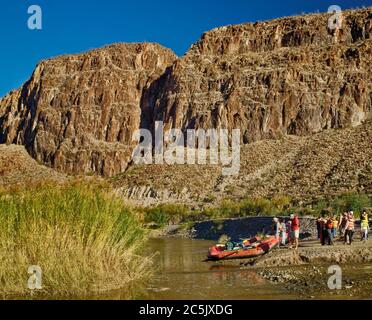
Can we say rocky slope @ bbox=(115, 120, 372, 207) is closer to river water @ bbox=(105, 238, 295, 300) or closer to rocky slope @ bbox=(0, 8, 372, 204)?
rocky slope @ bbox=(0, 8, 372, 204)

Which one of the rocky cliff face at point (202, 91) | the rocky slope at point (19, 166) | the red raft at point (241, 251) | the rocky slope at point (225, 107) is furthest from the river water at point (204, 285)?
the rocky slope at point (19, 166)

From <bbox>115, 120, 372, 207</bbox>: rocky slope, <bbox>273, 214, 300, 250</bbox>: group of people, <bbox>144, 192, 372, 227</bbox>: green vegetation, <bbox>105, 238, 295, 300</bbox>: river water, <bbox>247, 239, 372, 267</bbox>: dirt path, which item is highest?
<bbox>115, 120, 372, 207</bbox>: rocky slope

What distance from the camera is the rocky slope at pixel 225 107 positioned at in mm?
68062

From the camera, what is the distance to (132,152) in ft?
321

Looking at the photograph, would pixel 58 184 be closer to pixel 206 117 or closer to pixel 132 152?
pixel 206 117

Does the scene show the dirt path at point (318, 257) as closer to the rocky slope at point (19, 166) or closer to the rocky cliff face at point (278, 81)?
the rocky cliff face at point (278, 81)

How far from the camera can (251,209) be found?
52.3m

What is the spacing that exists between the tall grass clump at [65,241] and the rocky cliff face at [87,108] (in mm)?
79902

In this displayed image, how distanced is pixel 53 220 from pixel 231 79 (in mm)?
77623

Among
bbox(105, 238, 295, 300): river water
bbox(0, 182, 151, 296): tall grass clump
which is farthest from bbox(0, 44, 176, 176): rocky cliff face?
bbox(0, 182, 151, 296): tall grass clump

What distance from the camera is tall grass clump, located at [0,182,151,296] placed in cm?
1327

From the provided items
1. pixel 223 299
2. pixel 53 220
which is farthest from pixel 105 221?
pixel 223 299

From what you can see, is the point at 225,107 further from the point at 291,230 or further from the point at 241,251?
the point at 241,251

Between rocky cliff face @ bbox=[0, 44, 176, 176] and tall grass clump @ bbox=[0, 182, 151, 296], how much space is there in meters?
79.9
